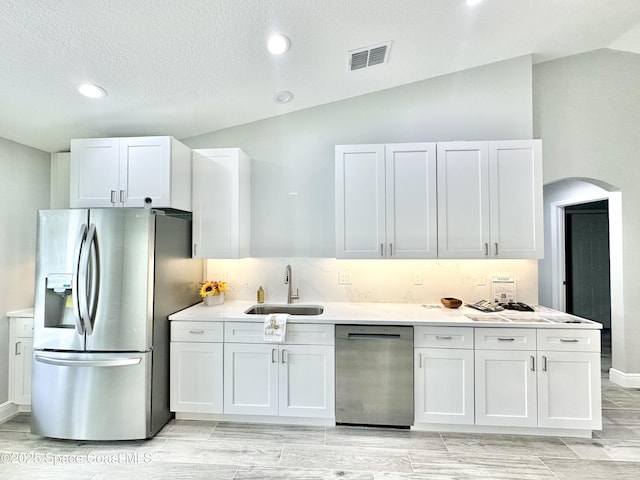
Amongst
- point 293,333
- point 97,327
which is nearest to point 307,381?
point 293,333

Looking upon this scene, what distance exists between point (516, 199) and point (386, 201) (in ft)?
3.66

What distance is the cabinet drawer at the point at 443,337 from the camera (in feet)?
8.14

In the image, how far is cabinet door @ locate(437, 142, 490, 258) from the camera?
2803 mm

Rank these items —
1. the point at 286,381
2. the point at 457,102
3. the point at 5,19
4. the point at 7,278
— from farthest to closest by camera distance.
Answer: the point at 457,102
the point at 7,278
the point at 286,381
the point at 5,19

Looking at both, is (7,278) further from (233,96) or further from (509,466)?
(509,466)

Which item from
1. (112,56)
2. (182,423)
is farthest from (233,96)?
(182,423)

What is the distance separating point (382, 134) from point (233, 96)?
4.88 ft

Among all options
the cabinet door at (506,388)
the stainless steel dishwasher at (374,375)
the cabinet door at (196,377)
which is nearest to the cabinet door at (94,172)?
the cabinet door at (196,377)

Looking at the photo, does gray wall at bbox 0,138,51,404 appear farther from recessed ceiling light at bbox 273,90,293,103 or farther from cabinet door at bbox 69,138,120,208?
recessed ceiling light at bbox 273,90,293,103

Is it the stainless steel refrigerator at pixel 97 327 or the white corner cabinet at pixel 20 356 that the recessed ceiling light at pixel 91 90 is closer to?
the stainless steel refrigerator at pixel 97 327

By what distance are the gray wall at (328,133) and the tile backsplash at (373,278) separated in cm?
17

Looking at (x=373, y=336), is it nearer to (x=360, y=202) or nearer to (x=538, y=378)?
(x=360, y=202)

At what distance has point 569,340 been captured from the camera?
7.91ft

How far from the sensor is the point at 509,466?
2.15 meters
